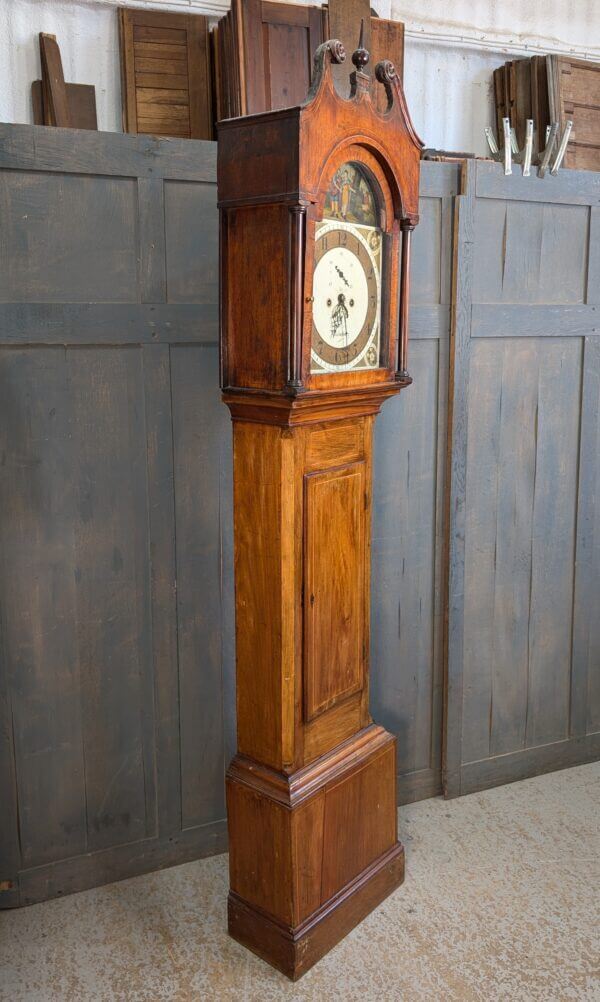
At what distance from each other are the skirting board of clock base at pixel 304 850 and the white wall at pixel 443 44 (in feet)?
7.21

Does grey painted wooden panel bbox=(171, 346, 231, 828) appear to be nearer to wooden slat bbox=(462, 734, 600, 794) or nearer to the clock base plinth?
the clock base plinth

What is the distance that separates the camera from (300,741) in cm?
212

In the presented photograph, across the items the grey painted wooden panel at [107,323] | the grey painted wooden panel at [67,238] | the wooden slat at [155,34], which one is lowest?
the grey painted wooden panel at [107,323]

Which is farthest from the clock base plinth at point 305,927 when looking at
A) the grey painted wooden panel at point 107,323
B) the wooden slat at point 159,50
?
the wooden slat at point 159,50

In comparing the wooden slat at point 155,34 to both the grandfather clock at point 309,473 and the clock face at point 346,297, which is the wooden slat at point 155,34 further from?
the clock face at point 346,297

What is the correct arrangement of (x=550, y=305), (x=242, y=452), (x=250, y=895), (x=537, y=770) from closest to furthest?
1. (x=242, y=452)
2. (x=250, y=895)
3. (x=550, y=305)
4. (x=537, y=770)

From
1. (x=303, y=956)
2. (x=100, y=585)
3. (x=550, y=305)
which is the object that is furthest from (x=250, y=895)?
(x=550, y=305)

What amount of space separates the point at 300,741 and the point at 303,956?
542 mm

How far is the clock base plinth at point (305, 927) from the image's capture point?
2.13 meters

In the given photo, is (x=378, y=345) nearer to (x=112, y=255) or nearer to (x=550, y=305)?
(x=112, y=255)

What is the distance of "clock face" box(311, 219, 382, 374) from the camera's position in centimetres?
186

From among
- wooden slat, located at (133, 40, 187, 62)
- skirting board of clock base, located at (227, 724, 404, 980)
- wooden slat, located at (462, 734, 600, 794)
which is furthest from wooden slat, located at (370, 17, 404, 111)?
wooden slat, located at (462, 734, 600, 794)

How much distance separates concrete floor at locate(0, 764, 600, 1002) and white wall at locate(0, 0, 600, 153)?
2.48m

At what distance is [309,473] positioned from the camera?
202cm
